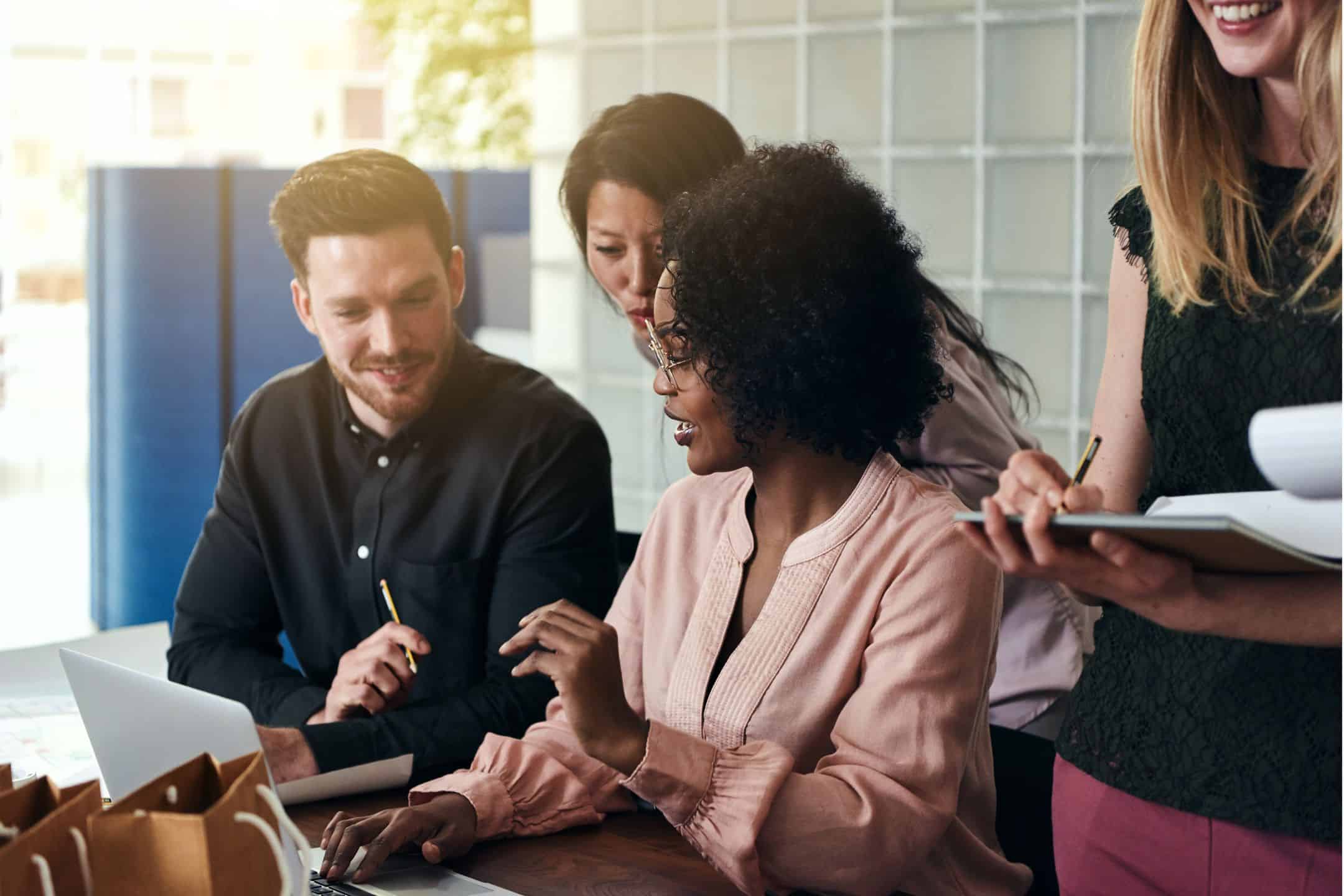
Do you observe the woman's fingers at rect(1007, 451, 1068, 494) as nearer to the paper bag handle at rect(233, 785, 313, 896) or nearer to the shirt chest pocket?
the paper bag handle at rect(233, 785, 313, 896)

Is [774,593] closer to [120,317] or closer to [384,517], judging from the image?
[384,517]

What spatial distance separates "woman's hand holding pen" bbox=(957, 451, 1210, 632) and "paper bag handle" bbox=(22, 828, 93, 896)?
654 millimetres

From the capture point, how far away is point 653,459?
13.7ft

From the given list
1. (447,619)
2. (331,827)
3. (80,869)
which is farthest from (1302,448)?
(447,619)

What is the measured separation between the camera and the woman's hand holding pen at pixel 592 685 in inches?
52.4

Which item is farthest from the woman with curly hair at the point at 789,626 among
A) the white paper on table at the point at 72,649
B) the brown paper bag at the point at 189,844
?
the white paper on table at the point at 72,649

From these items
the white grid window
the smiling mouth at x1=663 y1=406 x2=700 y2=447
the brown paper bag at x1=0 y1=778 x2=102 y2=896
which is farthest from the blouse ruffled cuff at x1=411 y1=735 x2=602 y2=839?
the white grid window

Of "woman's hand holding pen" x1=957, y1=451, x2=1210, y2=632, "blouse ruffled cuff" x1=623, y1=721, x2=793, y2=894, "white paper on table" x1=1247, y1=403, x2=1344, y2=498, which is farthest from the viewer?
"blouse ruffled cuff" x1=623, y1=721, x2=793, y2=894

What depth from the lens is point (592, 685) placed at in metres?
1.33

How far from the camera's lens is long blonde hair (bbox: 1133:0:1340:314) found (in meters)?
1.22

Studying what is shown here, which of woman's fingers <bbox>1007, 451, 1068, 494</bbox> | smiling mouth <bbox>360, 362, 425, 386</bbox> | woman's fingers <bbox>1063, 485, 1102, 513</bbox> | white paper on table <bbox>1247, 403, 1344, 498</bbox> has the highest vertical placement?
smiling mouth <bbox>360, 362, 425, 386</bbox>

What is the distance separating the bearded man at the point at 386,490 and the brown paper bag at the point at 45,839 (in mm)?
953

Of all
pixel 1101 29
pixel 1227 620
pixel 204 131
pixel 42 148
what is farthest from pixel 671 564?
pixel 204 131

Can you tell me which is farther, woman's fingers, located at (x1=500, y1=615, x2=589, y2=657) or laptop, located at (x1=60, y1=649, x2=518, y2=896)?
woman's fingers, located at (x1=500, y1=615, x2=589, y2=657)
